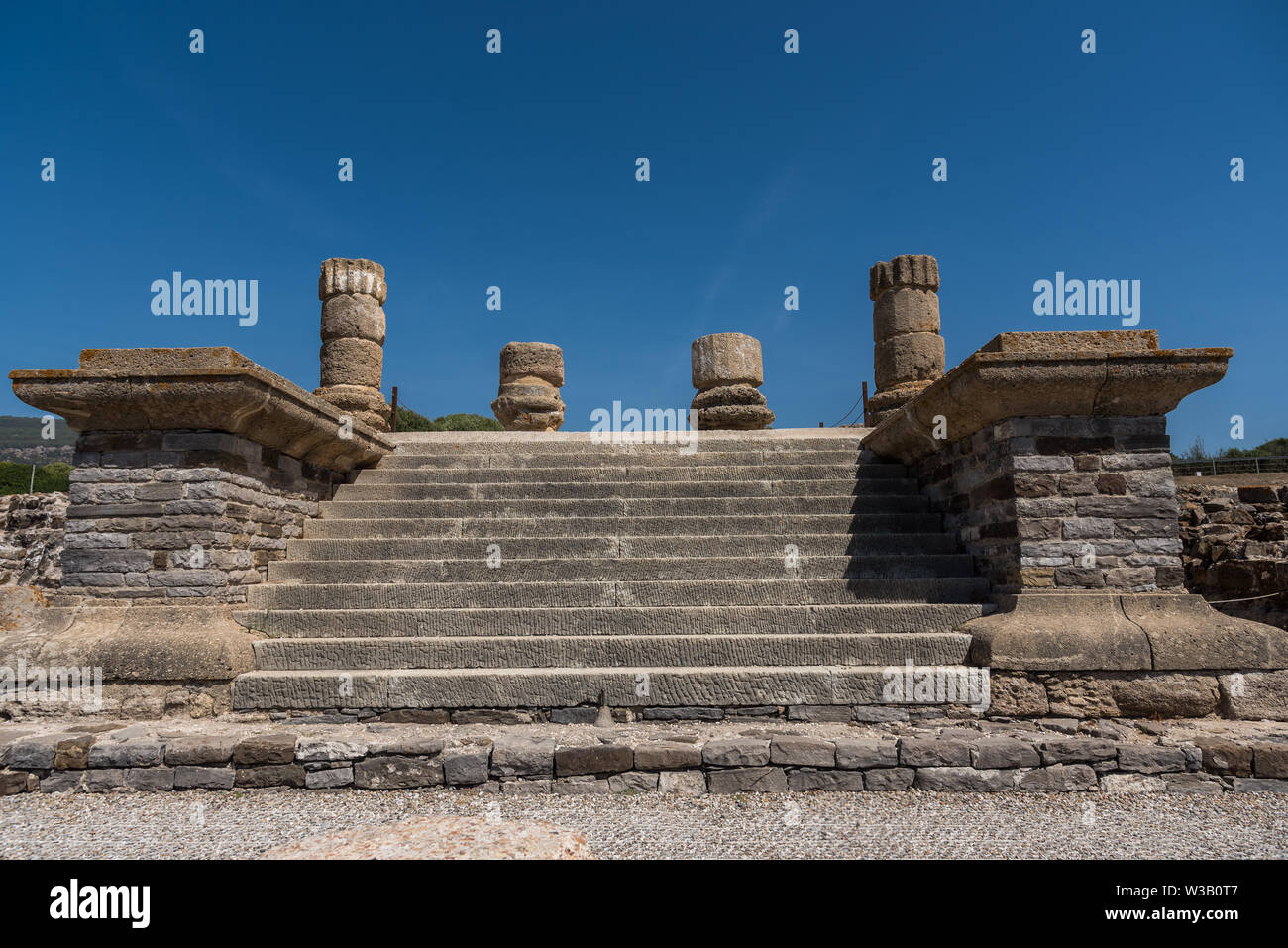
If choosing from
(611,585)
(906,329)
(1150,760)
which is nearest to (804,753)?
(1150,760)

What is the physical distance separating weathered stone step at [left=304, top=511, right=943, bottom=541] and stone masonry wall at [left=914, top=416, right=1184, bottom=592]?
129 cm

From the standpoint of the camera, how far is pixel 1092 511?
432cm

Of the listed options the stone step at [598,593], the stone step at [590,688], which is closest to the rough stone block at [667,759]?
the stone step at [590,688]

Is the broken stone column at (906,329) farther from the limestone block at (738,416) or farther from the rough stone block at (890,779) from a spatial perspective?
the rough stone block at (890,779)

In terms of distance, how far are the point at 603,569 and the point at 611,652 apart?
946 mm

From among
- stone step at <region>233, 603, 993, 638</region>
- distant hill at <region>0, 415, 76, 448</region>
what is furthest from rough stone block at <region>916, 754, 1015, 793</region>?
distant hill at <region>0, 415, 76, 448</region>

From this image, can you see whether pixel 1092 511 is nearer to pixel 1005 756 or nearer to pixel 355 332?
pixel 1005 756

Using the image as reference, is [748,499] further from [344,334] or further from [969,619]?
Result: [344,334]

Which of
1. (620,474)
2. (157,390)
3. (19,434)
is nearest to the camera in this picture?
(157,390)

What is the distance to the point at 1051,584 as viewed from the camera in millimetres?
4293

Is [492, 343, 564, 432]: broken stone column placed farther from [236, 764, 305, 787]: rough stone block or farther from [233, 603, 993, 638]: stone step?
[236, 764, 305, 787]: rough stone block

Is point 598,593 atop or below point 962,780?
atop

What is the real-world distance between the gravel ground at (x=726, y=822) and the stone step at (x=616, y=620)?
1255mm

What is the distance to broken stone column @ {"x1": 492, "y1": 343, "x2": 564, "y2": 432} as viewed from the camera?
1084 centimetres
